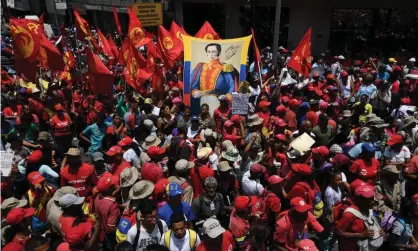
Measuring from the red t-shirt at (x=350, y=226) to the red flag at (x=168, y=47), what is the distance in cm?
706

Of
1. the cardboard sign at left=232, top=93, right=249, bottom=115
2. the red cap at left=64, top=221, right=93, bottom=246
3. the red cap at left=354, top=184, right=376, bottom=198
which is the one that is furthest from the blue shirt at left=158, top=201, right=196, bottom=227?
the cardboard sign at left=232, top=93, right=249, bottom=115

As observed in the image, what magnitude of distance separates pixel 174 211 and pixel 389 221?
7.15 feet

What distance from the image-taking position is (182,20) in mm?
23797

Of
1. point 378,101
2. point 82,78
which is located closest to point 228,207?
point 378,101

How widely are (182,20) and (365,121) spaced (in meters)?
19.5

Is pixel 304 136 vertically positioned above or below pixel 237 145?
above

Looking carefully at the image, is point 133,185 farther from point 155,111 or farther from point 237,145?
point 155,111

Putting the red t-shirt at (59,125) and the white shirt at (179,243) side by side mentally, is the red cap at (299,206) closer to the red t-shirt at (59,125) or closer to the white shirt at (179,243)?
the white shirt at (179,243)

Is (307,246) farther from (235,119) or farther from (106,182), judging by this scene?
(235,119)

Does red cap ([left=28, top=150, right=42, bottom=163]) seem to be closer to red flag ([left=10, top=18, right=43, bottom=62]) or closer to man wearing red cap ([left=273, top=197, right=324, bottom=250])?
red flag ([left=10, top=18, right=43, bottom=62])

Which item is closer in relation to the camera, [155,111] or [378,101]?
[155,111]

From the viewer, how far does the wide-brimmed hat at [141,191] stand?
3.56 m

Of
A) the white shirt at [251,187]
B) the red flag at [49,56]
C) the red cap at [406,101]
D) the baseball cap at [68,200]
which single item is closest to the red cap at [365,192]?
the white shirt at [251,187]

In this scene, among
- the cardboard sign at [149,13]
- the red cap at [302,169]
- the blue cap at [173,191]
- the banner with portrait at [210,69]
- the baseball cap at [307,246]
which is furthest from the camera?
the cardboard sign at [149,13]
